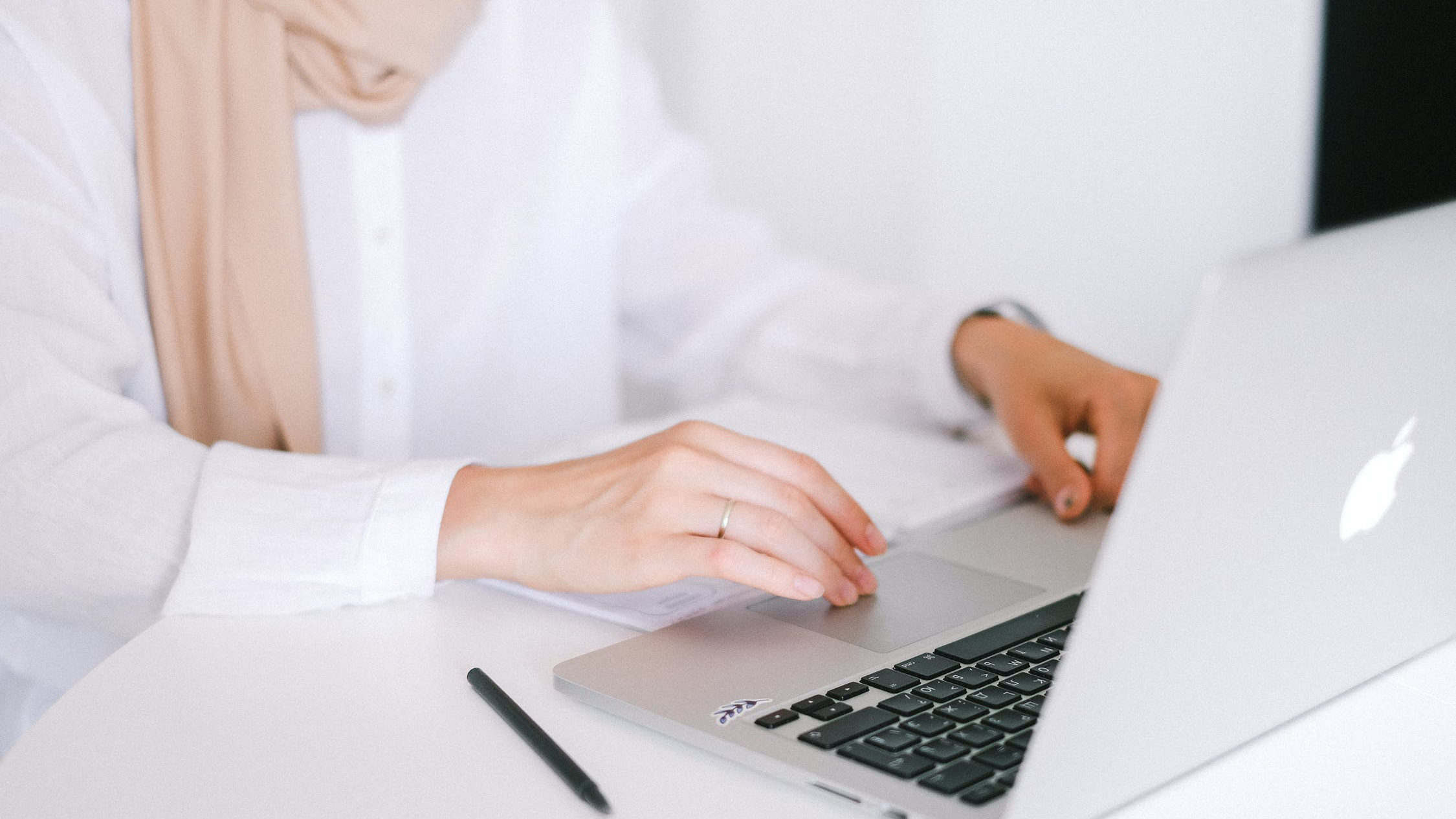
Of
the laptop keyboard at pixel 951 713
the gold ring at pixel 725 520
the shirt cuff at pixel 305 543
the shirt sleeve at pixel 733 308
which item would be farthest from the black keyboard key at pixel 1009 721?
the shirt sleeve at pixel 733 308

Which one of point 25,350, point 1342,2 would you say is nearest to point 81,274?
point 25,350

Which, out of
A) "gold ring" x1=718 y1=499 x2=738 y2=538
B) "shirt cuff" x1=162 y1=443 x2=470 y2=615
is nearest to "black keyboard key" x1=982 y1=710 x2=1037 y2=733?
"gold ring" x1=718 y1=499 x2=738 y2=538

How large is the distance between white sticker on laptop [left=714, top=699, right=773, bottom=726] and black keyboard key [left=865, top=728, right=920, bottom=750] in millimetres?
62

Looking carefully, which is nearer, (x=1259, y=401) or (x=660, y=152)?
(x=1259, y=401)

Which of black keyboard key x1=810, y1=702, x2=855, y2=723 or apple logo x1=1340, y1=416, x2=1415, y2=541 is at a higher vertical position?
apple logo x1=1340, y1=416, x2=1415, y2=541

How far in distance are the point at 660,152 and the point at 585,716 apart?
0.96 meters

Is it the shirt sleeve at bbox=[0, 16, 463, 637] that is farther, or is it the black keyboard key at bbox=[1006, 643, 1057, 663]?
the shirt sleeve at bbox=[0, 16, 463, 637]

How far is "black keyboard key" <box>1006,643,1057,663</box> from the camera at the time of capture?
0.61 metres

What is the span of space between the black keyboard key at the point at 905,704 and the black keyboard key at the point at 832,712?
16mm

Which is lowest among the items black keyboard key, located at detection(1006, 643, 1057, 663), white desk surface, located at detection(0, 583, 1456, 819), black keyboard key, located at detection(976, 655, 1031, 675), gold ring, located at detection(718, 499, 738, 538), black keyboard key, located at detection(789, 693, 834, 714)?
white desk surface, located at detection(0, 583, 1456, 819)

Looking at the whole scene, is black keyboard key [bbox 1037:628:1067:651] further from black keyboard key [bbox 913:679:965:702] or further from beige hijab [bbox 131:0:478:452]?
beige hijab [bbox 131:0:478:452]

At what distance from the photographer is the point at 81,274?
86 cm

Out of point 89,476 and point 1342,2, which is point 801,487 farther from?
point 1342,2

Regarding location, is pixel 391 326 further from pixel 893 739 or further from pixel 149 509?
pixel 893 739
